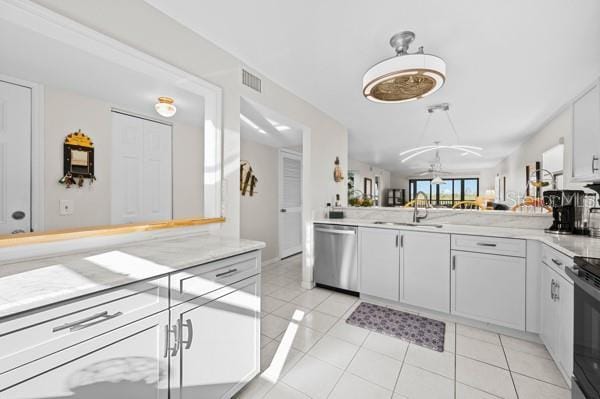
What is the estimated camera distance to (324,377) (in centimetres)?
161

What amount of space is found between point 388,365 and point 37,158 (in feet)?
10.7

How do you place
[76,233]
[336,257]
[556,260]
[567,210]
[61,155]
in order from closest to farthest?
[76,233]
[556,260]
[567,210]
[61,155]
[336,257]

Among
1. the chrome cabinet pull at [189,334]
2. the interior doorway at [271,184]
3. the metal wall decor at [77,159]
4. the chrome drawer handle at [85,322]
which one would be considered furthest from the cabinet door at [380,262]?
the metal wall decor at [77,159]

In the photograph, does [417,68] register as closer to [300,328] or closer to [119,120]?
[300,328]

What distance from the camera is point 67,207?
2.18 meters

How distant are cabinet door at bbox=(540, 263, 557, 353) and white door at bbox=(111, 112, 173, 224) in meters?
3.75

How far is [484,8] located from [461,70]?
89 cm

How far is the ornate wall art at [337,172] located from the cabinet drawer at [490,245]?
6.38 ft

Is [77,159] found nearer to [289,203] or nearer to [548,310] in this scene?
[289,203]

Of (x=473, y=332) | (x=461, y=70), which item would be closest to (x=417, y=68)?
(x=461, y=70)

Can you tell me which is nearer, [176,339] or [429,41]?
[176,339]

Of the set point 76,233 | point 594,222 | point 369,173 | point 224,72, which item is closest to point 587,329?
point 594,222

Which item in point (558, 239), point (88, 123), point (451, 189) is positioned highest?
point (88, 123)

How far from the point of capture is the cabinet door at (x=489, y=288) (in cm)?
202
